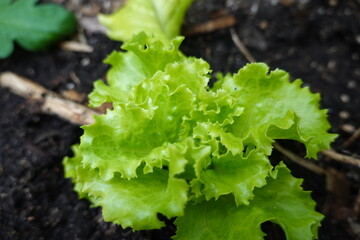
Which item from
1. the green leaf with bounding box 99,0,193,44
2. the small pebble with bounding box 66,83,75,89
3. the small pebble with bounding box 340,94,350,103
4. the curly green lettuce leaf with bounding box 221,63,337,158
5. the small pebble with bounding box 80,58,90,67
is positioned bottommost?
the small pebble with bounding box 66,83,75,89

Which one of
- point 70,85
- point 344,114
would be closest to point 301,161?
point 344,114

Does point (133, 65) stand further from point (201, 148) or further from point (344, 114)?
point (344, 114)

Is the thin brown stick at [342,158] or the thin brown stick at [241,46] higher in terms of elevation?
the thin brown stick at [241,46]

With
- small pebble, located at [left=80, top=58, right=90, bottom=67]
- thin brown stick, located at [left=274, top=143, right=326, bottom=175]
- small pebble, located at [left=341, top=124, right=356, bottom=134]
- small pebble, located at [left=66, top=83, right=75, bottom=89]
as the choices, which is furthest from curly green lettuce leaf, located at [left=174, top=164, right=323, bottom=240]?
small pebble, located at [left=80, top=58, right=90, bottom=67]

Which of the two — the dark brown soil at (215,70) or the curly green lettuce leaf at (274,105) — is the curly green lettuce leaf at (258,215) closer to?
the curly green lettuce leaf at (274,105)

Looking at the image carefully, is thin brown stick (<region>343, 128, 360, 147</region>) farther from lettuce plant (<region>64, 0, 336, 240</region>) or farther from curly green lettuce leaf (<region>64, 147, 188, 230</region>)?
curly green lettuce leaf (<region>64, 147, 188, 230</region>)

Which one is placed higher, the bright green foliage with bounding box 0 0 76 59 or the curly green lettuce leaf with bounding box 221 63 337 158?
the curly green lettuce leaf with bounding box 221 63 337 158

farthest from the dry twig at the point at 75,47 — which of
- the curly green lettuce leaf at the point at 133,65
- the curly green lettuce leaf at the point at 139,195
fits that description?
the curly green lettuce leaf at the point at 139,195
